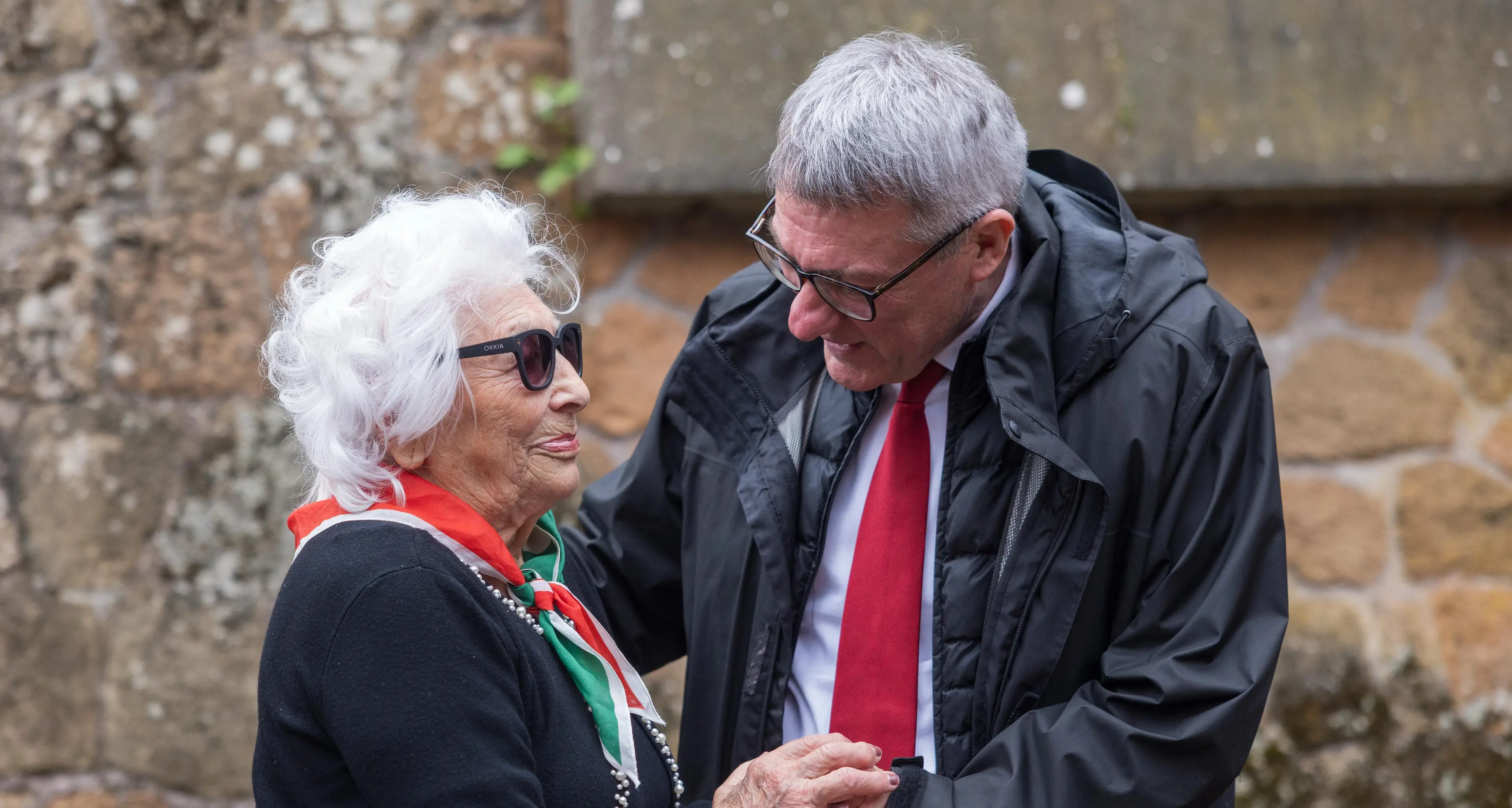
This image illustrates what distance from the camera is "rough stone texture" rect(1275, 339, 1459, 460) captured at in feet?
10.3

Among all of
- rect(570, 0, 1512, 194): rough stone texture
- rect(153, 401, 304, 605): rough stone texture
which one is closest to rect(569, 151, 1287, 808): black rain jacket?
rect(570, 0, 1512, 194): rough stone texture

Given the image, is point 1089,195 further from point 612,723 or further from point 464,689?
point 464,689

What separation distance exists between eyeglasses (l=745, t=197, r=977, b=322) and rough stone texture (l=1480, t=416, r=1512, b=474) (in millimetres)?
2034

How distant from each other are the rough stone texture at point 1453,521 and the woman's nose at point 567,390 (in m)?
2.34

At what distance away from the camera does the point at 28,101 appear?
318 centimetres

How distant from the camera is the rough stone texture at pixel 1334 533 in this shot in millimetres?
3141

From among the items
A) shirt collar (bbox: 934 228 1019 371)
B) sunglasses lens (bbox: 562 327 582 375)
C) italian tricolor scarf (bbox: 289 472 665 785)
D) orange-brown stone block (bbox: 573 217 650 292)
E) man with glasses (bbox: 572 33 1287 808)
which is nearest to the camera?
italian tricolor scarf (bbox: 289 472 665 785)

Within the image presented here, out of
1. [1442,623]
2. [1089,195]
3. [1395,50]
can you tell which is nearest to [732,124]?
[1089,195]

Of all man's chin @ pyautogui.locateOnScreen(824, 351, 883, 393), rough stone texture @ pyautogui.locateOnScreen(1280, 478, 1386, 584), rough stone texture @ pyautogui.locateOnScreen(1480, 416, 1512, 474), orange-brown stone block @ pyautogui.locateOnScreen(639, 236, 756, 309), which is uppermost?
man's chin @ pyautogui.locateOnScreen(824, 351, 883, 393)

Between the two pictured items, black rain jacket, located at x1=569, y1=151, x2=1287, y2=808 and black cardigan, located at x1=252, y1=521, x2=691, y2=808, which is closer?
black cardigan, located at x1=252, y1=521, x2=691, y2=808

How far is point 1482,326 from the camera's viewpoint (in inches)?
124

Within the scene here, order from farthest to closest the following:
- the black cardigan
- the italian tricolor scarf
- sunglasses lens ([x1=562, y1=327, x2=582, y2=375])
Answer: sunglasses lens ([x1=562, y1=327, x2=582, y2=375]) < the italian tricolor scarf < the black cardigan

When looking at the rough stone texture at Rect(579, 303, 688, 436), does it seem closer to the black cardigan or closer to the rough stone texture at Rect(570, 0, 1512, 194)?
the rough stone texture at Rect(570, 0, 1512, 194)

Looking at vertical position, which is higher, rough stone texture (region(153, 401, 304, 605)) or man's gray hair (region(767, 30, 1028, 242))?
man's gray hair (region(767, 30, 1028, 242))
